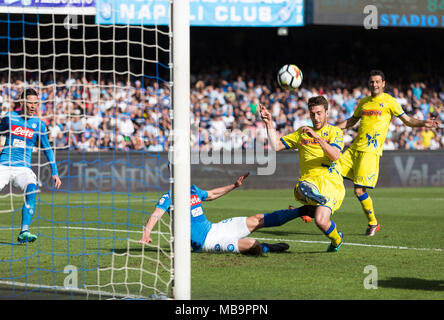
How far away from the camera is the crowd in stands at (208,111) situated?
2025 centimetres

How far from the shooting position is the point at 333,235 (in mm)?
8102

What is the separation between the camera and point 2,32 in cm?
2628

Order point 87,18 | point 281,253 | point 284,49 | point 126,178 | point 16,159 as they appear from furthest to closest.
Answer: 1. point 284,49
2. point 87,18
3. point 126,178
4. point 16,159
5. point 281,253

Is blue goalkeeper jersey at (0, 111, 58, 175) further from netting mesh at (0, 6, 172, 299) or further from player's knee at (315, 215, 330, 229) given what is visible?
player's knee at (315, 215, 330, 229)

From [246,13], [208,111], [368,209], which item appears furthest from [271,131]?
[246,13]

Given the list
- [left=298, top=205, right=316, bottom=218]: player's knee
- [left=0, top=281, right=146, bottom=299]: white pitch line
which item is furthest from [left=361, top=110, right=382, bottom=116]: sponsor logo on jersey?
[left=0, top=281, right=146, bottom=299]: white pitch line

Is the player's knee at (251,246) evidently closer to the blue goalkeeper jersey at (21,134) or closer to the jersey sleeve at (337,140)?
the jersey sleeve at (337,140)

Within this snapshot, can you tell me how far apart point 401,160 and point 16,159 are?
14.8 m

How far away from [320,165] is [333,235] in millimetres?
890

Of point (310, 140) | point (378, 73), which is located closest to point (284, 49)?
point (378, 73)

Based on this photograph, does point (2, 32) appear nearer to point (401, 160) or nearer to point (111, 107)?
point (111, 107)

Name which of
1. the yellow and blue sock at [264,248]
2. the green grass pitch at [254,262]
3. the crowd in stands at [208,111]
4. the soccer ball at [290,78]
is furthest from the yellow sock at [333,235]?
the crowd in stands at [208,111]

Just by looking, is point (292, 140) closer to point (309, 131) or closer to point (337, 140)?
point (337, 140)
